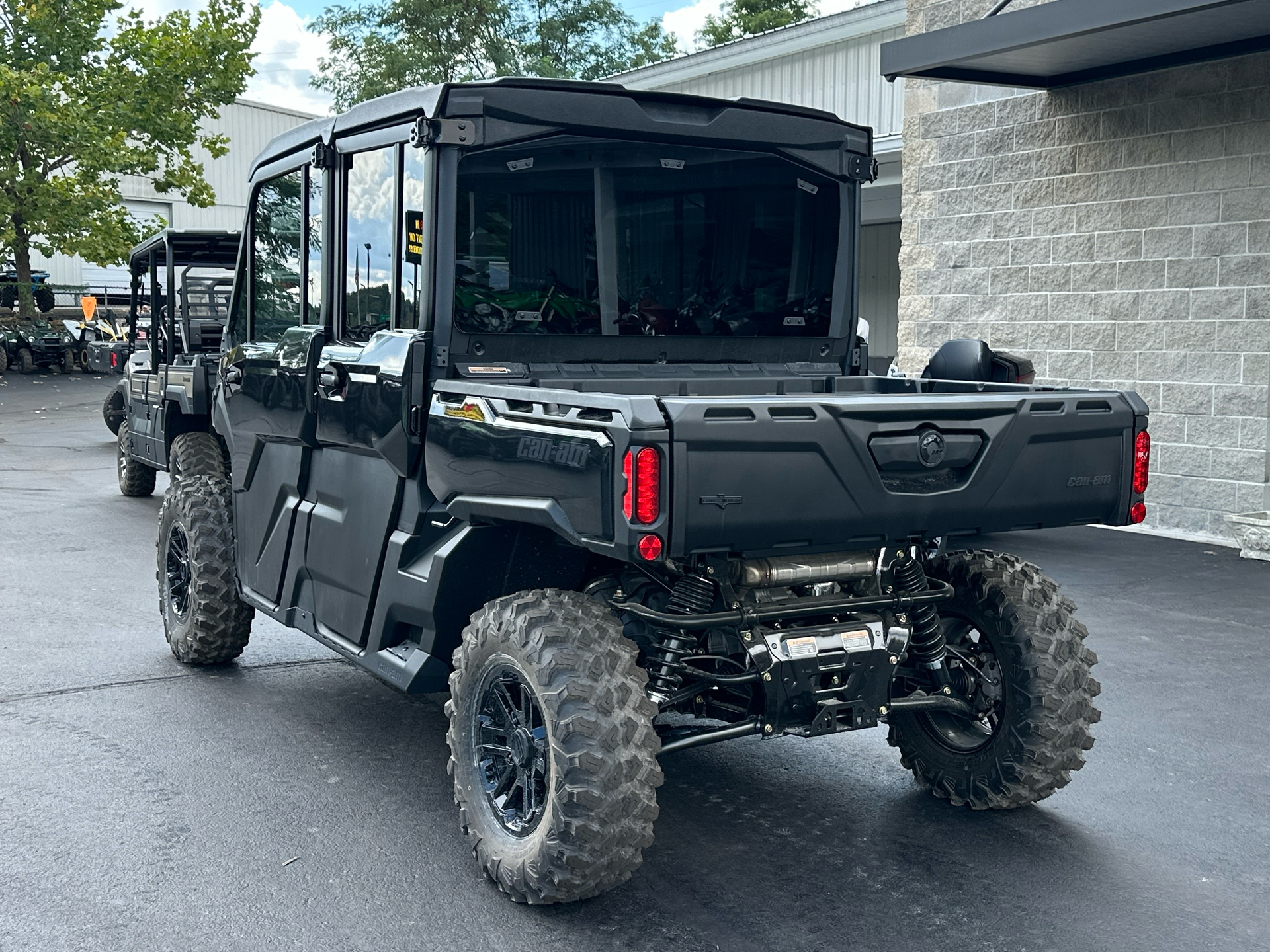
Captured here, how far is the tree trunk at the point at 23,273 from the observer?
116 feet

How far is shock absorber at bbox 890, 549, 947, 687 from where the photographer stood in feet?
15.2

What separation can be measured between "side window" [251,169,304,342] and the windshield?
1.13m

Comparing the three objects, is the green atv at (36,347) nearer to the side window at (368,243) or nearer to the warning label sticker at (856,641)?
the side window at (368,243)

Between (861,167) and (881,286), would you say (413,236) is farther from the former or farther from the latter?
(881,286)

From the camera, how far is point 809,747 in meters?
5.71

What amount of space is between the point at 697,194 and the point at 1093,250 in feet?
24.9

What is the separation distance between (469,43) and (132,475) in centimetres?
3960

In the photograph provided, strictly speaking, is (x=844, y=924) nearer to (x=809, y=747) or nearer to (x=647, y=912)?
(x=647, y=912)

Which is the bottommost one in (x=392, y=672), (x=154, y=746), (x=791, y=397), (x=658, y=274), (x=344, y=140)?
(x=154, y=746)

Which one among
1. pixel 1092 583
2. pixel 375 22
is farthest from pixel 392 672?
pixel 375 22

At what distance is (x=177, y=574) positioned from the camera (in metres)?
6.94

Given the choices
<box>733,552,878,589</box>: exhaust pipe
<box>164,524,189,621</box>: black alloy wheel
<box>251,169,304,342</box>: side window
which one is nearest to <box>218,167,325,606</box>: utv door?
<box>251,169,304,342</box>: side window

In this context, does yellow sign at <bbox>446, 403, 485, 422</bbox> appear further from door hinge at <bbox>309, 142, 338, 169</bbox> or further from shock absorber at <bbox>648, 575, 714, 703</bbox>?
door hinge at <bbox>309, 142, 338, 169</bbox>

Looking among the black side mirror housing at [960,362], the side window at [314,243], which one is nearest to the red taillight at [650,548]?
the side window at [314,243]
